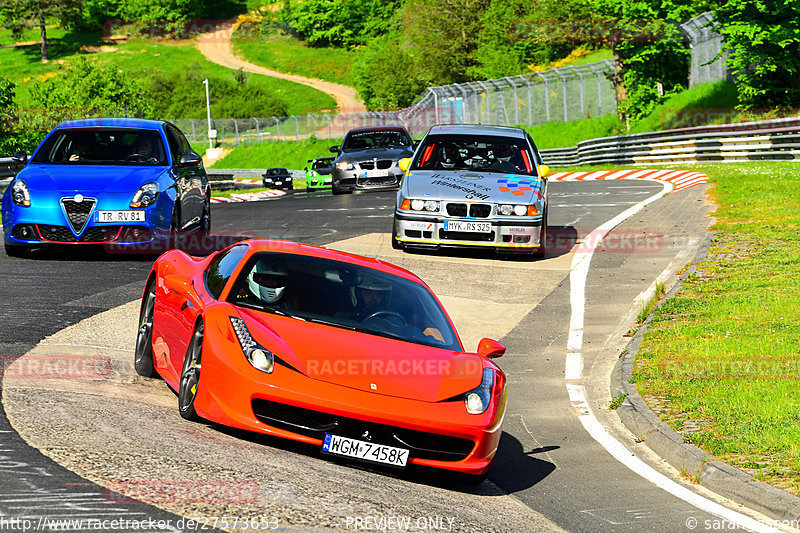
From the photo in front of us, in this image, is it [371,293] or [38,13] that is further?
[38,13]

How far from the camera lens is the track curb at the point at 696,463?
6195mm

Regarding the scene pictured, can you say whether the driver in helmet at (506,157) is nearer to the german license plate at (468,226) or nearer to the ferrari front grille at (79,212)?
the german license plate at (468,226)

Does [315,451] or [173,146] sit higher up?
[173,146]

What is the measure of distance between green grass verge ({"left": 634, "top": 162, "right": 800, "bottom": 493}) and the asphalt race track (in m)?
0.44

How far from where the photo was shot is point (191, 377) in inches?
265

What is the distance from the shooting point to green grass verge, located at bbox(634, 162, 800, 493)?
23.9 ft

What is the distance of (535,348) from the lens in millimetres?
11156

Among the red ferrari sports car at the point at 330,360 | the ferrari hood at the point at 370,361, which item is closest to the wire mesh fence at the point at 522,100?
the red ferrari sports car at the point at 330,360

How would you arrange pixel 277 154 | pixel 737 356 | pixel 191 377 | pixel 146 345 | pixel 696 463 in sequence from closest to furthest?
pixel 191 377
pixel 696 463
pixel 146 345
pixel 737 356
pixel 277 154

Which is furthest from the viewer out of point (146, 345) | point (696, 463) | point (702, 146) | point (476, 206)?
point (702, 146)

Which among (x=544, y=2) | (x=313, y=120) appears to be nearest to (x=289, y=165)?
(x=313, y=120)

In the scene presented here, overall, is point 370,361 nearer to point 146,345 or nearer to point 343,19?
point 146,345

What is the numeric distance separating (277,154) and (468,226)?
6535 centimetres

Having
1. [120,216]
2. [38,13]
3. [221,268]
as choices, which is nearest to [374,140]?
[120,216]
